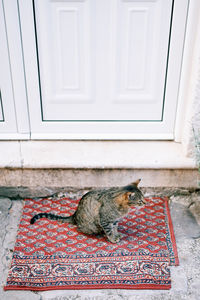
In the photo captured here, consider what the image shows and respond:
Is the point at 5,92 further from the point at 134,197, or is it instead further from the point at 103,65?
the point at 134,197

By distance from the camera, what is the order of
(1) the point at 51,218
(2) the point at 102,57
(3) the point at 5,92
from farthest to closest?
(3) the point at 5,92 < (2) the point at 102,57 < (1) the point at 51,218

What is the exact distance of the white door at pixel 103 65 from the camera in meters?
2.86

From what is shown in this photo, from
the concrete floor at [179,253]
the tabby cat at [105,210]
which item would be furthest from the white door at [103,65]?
the tabby cat at [105,210]

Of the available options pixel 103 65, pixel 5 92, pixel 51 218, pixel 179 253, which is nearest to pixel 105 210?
pixel 51 218

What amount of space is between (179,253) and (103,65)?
1.76 metres

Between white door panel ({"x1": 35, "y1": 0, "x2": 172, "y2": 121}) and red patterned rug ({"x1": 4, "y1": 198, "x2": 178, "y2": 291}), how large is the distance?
39.0 inches

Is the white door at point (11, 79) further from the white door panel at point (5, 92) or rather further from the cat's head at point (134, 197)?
the cat's head at point (134, 197)

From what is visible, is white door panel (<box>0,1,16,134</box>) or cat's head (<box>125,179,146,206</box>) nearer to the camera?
cat's head (<box>125,179,146,206</box>)

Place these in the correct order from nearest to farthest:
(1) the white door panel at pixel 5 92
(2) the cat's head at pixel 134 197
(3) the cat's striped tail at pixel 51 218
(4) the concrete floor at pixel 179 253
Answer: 1. (4) the concrete floor at pixel 179 253
2. (2) the cat's head at pixel 134 197
3. (3) the cat's striped tail at pixel 51 218
4. (1) the white door panel at pixel 5 92

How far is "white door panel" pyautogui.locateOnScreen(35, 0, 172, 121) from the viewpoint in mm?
2865

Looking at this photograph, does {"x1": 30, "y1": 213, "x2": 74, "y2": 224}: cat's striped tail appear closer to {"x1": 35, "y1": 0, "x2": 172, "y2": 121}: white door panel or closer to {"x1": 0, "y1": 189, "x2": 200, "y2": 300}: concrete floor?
{"x1": 0, "y1": 189, "x2": 200, "y2": 300}: concrete floor

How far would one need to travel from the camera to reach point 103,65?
3.07 metres

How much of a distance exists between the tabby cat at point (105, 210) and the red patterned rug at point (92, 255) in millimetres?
111

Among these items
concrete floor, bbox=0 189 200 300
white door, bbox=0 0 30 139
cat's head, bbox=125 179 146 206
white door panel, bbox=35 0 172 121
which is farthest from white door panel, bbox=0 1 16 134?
cat's head, bbox=125 179 146 206
